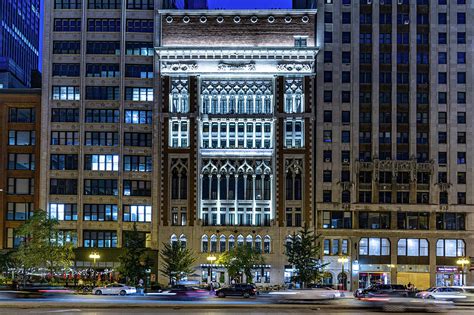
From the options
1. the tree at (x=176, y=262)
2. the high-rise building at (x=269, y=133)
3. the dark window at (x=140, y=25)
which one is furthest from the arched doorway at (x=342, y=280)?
the dark window at (x=140, y=25)

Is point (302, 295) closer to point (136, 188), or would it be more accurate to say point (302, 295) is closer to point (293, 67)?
point (136, 188)

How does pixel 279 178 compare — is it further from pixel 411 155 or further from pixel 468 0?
pixel 468 0

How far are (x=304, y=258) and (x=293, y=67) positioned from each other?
89.0ft

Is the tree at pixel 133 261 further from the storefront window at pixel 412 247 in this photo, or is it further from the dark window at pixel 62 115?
the storefront window at pixel 412 247

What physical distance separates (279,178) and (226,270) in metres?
14.3

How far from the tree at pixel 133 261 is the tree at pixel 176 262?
11.6 ft

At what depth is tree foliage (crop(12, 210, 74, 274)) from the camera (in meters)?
107

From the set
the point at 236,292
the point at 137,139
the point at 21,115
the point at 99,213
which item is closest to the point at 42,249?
the point at 99,213

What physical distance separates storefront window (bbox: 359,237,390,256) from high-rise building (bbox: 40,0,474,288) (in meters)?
0.27

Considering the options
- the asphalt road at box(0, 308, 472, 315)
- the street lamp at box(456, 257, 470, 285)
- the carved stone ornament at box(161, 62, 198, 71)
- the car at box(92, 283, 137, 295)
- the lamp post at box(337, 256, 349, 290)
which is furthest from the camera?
the carved stone ornament at box(161, 62, 198, 71)

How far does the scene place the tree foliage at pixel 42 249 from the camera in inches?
4208

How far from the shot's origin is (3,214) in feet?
412

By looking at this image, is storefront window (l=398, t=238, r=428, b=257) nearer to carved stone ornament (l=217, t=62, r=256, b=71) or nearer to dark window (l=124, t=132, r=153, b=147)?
carved stone ornament (l=217, t=62, r=256, b=71)

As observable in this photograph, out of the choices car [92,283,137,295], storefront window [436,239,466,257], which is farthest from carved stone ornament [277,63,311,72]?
car [92,283,137,295]
